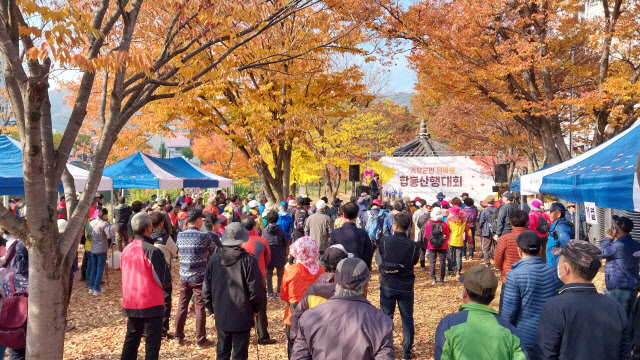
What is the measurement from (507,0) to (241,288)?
10605 mm

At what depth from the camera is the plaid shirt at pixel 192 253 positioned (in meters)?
5.86

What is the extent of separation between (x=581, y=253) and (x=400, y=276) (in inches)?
105

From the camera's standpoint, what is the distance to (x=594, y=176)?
5.04 meters

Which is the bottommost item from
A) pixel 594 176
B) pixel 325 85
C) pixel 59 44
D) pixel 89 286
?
pixel 89 286

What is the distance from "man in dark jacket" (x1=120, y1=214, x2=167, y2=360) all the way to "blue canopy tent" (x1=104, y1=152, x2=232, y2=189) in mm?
9540

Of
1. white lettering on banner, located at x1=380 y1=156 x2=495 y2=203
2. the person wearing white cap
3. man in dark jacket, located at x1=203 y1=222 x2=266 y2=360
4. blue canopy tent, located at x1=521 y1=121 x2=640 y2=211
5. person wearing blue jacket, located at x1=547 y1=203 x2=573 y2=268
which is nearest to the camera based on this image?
blue canopy tent, located at x1=521 y1=121 x2=640 y2=211

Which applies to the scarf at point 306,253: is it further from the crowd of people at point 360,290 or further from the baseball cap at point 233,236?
the baseball cap at point 233,236

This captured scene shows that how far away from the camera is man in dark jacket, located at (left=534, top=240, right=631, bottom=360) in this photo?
2.73 m

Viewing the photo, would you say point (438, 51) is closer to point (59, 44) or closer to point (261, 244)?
point (261, 244)

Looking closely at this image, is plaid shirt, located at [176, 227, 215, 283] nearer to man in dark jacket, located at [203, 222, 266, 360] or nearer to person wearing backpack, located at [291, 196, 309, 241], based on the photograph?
man in dark jacket, located at [203, 222, 266, 360]

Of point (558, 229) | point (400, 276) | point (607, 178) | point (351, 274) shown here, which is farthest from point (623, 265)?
point (351, 274)

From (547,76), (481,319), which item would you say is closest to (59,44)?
(481,319)

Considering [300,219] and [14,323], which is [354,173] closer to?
[300,219]

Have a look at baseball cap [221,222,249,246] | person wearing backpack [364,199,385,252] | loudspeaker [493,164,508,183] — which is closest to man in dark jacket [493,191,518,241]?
person wearing backpack [364,199,385,252]
